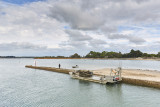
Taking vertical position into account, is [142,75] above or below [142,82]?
above

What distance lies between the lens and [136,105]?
1495 cm

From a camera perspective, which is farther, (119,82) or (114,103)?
(119,82)

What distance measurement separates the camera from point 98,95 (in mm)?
18984

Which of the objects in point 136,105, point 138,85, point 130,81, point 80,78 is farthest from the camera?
point 80,78

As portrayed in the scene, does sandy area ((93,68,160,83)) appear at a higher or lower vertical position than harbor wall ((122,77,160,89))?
higher

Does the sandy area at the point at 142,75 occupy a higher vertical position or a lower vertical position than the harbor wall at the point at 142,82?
higher

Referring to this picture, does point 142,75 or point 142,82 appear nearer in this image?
point 142,82

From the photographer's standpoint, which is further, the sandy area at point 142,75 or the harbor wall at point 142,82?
the sandy area at point 142,75

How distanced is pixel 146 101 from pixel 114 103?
13.2ft

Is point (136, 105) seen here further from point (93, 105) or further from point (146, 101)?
point (93, 105)

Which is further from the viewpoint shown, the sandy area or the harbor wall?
the sandy area

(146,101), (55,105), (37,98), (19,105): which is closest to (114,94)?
(146,101)

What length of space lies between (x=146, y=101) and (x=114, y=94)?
15.2 feet

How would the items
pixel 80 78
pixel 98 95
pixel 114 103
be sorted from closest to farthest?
pixel 114 103, pixel 98 95, pixel 80 78
